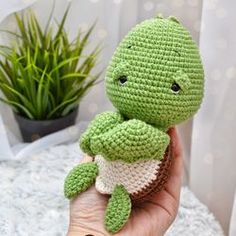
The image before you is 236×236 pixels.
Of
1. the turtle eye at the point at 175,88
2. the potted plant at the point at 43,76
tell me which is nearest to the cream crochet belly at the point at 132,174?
the turtle eye at the point at 175,88

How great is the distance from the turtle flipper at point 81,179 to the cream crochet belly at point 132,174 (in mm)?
46

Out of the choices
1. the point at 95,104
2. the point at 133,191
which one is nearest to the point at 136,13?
the point at 95,104

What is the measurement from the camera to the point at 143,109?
64 cm

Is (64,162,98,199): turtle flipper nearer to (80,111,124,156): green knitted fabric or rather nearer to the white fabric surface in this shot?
(80,111,124,156): green knitted fabric

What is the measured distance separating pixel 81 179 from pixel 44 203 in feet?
1.23

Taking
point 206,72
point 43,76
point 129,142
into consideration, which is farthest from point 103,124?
point 43,76

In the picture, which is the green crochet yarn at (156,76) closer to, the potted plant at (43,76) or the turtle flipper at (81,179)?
the turtle flipper at (81,179)

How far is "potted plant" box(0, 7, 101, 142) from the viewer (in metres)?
1.24

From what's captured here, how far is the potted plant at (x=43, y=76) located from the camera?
1.24 meters

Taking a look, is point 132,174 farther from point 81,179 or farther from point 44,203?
point 44,203

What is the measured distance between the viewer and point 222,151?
1113 mm

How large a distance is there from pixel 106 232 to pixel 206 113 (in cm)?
48

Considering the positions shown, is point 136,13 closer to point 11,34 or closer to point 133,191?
point 11,34

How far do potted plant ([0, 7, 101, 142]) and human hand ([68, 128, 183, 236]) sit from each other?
0.52 metres
